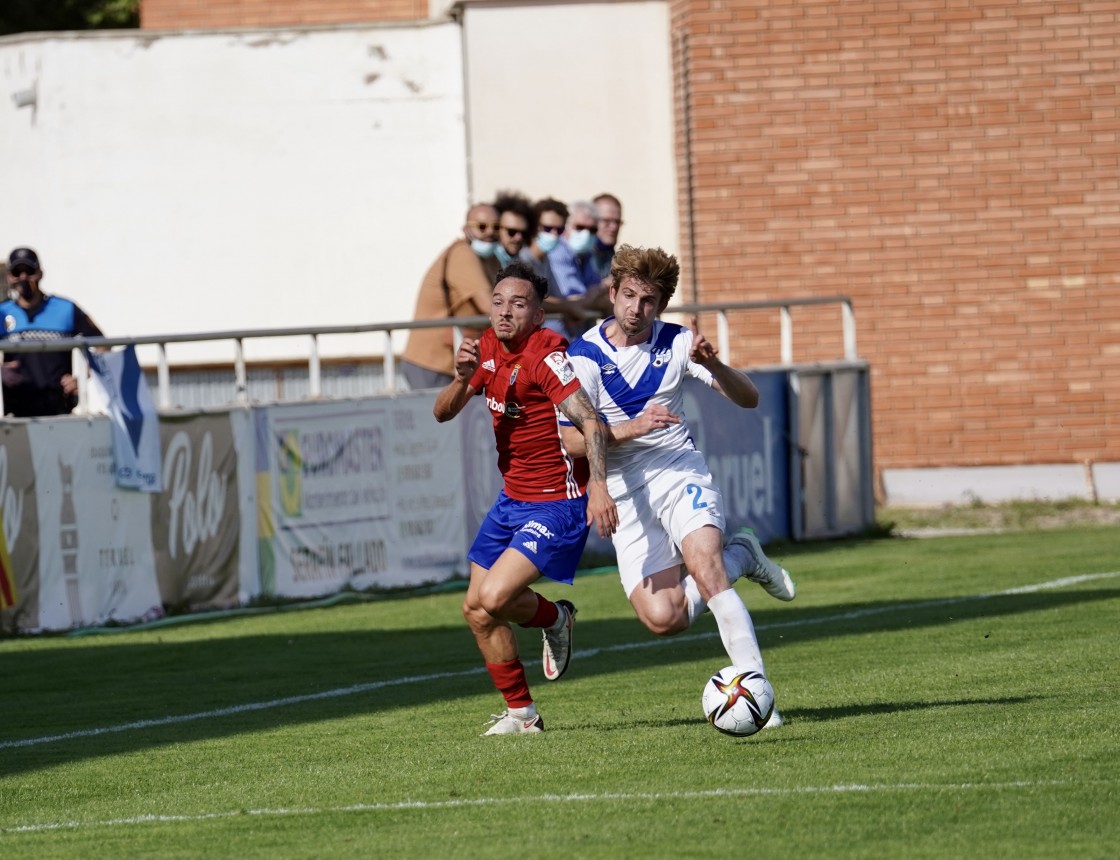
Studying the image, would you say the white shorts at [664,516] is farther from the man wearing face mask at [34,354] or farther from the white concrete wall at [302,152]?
the white concrete wall at [302,152]

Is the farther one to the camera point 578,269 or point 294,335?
point 578,269

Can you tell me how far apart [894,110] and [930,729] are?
1545cm

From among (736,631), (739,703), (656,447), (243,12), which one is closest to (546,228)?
(656,447)

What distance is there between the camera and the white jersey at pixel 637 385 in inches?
347

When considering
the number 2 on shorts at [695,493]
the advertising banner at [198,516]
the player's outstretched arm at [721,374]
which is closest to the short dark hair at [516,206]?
the advertising banner at [198,516]

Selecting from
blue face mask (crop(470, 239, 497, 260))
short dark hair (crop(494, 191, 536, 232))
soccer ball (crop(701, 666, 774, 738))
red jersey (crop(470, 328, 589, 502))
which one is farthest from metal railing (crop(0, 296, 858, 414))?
soccer ball (crop(701, 666, 774, 738))

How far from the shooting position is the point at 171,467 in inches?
592

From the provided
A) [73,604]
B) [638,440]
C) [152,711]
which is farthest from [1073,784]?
[73,604]

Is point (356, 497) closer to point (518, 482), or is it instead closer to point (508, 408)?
point (518, 482)

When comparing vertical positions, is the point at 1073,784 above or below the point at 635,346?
below

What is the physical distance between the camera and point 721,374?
8.67 metres

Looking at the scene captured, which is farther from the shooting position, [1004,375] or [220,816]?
[1004,375]

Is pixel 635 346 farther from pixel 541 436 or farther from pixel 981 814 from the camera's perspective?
pixel 981 814

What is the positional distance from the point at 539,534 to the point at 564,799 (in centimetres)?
207
